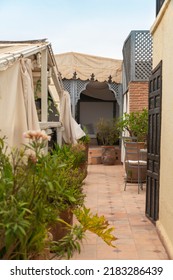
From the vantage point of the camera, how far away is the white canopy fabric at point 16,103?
170 inches

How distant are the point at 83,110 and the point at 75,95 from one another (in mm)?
3586

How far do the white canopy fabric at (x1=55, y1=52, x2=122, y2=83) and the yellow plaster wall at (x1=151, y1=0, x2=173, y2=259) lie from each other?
846 centimetres

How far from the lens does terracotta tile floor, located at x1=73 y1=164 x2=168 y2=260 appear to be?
15.0 ft

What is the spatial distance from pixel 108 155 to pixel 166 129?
28.9ft

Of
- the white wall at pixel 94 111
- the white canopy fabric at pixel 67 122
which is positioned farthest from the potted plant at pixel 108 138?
the white canopy fabric at pixel 67 122

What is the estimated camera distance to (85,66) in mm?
14203

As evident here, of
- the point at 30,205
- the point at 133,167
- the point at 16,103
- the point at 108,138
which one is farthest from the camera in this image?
the point at 108,138

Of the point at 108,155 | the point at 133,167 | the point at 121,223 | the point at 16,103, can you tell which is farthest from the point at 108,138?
the point at 16,103

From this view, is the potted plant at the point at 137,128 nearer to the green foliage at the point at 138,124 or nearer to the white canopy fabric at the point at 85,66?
the green foliage at the point at 138,124

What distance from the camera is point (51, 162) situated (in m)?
2.65

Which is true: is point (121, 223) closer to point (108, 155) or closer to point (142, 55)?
point (142, 55)

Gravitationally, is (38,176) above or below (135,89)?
below

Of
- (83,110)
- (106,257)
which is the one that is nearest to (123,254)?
(106,257)
